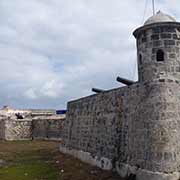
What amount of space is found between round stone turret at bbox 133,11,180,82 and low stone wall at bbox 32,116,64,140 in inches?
876

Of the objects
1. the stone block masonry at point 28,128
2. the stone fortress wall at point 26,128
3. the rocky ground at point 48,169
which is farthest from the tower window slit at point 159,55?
the stone fortress wall at point 26,128

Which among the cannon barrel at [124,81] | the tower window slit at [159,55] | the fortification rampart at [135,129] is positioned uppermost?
the tower window slit at [159,55]

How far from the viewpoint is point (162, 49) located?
441 inches

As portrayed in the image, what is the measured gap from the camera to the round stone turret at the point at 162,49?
1113 cm

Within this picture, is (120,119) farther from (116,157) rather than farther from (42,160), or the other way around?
(42,160)

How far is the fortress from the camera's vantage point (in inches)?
415

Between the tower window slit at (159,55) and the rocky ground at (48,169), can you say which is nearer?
the tower window slit at (159,55)

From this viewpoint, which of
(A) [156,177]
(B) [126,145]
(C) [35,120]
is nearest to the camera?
(A) [156,177]

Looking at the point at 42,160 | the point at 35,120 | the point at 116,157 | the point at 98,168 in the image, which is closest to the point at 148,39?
the point at 116,157

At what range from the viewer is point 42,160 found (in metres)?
18.8

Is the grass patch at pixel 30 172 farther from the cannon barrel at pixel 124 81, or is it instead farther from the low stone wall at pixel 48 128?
the low stone wall at pixel 48 128

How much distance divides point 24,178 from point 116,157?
3.62 meters

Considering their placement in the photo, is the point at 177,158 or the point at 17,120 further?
the point at 17,120

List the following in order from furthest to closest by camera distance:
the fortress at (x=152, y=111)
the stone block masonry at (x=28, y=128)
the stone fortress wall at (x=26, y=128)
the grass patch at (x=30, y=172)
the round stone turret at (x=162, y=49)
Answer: the stone fortress wall at (x=26, y=128) → the stone block masonry at (x=28, y=128) → the grass patch at (x=30, y=172) → the round stone turret at (x=162, y=49) → the fortress at (x=152, y=111)
